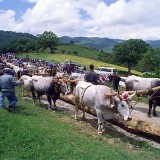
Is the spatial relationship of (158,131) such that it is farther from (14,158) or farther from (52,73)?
(52,73)

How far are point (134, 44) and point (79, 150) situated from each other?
316 feet

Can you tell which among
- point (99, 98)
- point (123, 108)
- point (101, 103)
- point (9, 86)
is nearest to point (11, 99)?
point (9, 86)

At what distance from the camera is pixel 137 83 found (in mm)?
22125

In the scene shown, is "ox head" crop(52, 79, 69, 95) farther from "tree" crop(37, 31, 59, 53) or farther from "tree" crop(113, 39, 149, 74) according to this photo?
"tree" crop(37, 31, 59, 53)

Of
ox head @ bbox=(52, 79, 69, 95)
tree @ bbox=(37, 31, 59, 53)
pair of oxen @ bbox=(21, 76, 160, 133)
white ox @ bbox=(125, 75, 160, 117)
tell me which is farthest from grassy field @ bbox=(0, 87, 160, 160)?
tree @ bbox=(37, 31, 59, 53)

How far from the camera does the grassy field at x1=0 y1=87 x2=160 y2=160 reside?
1112 centimetres

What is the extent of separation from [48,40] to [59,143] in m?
118

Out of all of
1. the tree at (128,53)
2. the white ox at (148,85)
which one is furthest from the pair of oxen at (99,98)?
the tree at (128,53)

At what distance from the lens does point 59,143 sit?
12008 mm

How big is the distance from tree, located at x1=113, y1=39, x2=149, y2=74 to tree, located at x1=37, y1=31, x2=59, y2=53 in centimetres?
3317

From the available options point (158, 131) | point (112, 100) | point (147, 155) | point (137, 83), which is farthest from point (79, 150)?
point (137, 83)

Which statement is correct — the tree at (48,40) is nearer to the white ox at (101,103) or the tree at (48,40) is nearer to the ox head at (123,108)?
the white ox at (101,103)

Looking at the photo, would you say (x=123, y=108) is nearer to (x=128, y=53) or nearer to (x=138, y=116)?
(x=138, y=116)

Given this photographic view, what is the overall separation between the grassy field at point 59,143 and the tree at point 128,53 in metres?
84.7
